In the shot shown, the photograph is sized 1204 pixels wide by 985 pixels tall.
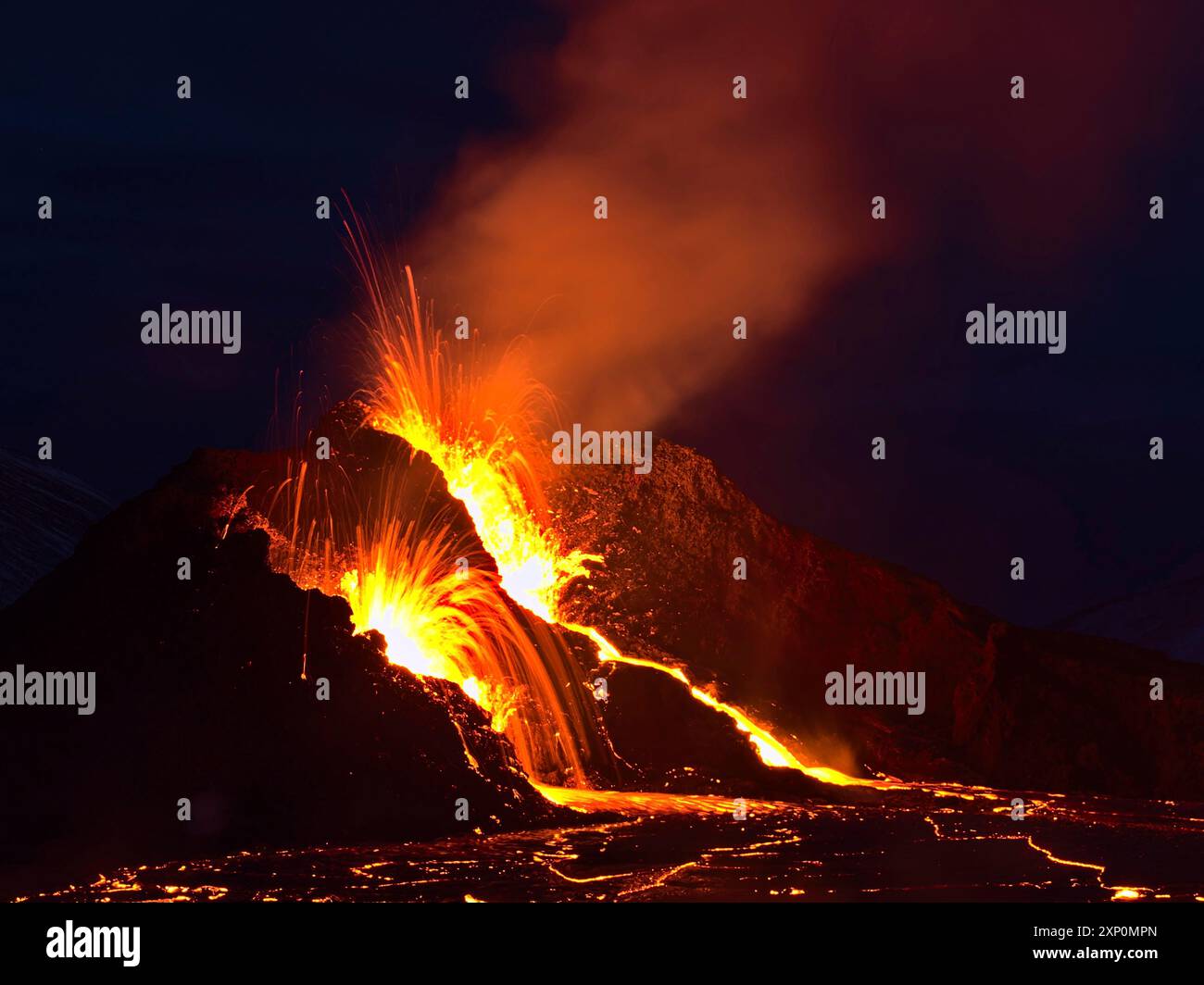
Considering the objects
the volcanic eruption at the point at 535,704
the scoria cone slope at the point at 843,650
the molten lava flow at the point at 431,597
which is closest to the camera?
the volcanic eruption at the point at 535,704

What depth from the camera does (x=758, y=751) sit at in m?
39.8

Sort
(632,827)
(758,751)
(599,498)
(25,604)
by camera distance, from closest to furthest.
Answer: (632,827) → (25,604) → (758,751) → (599,498)

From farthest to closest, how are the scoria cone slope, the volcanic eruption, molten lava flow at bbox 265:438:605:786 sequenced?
the scoria cone slope, molten lava flow at bbox 265:438:605:786, the volcanic eruption

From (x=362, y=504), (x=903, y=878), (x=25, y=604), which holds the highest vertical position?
(x=362, y=504)

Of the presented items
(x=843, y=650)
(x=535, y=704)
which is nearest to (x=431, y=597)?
(x=535, y=704)

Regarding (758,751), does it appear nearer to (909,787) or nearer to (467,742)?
(909,787)

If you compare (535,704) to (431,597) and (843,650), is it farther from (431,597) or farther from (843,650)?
(843,650)

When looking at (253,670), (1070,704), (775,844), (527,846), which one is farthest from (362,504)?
(1070,704)

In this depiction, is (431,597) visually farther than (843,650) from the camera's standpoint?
No

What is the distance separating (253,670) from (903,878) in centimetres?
1438

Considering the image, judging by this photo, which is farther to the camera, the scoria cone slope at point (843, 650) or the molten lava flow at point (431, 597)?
the scoria cone slope at point (843, 650)

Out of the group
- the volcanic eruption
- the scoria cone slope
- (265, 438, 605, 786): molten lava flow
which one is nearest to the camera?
the volcanic eruption

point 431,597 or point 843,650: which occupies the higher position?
point 431,597

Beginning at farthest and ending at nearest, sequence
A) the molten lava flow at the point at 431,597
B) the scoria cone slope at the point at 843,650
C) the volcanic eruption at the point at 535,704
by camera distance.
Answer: the scoria cone slope at the point at 843,650
the molten lava flow at the point at 431,597
the volcanic eruption at the point at 535,704
